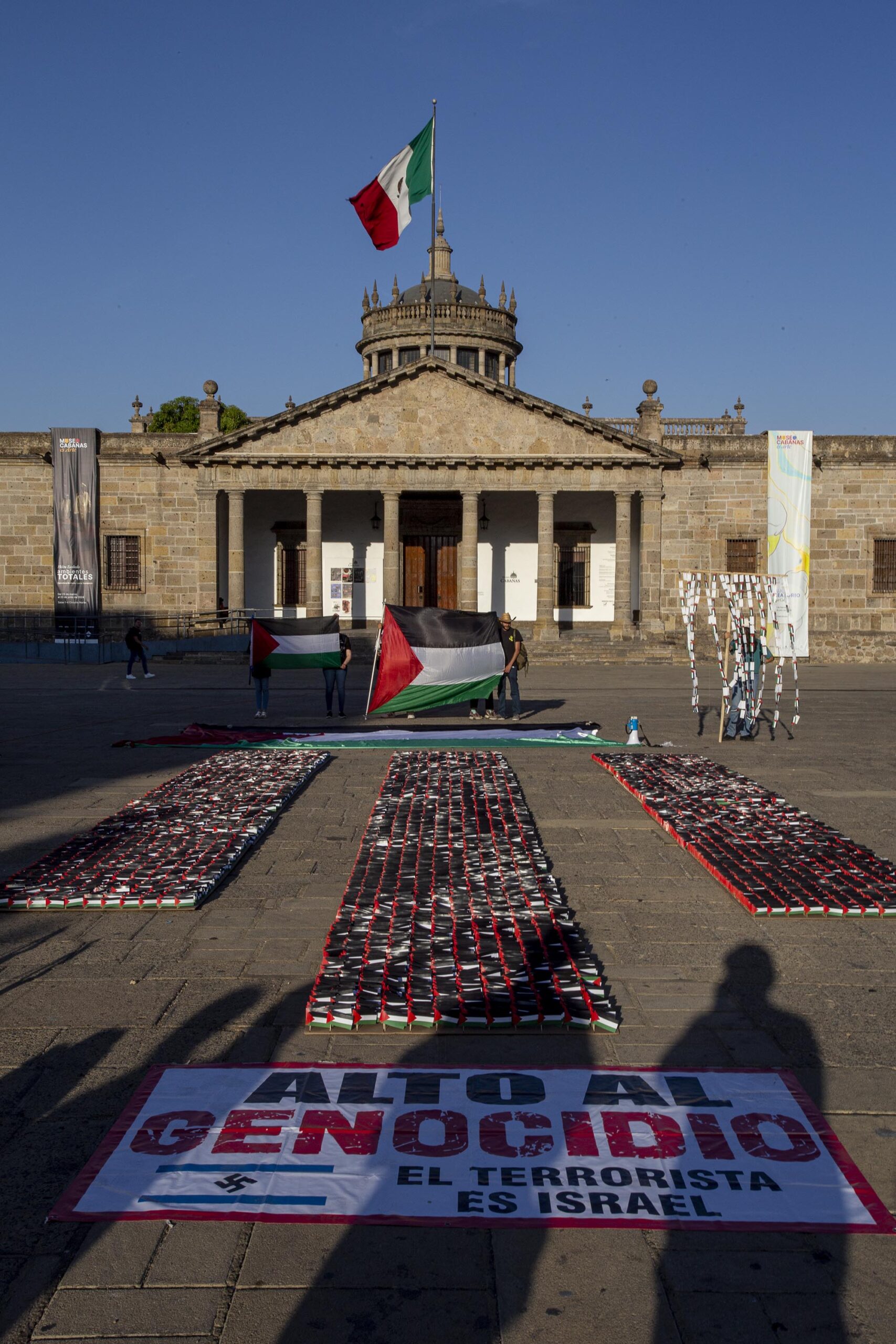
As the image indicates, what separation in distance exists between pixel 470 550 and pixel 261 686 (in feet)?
61.5

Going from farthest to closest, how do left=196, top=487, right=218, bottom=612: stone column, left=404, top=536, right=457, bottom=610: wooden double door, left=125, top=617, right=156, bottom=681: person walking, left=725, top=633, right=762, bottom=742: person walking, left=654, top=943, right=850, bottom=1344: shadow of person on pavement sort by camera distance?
left=404, top=536, right=457, bottom=610: wooden double door < left=196, top=487, right=218, bottom=612: stone column < left=125, top=617, right=156, bottom=681: person walking < left=725, top=633, right=762, bottom=742: person walking < left=654, top=943, right=850, bottom=1344: shadow of person on pavement

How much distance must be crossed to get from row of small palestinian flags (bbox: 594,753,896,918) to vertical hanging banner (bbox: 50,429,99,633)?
1119 inches

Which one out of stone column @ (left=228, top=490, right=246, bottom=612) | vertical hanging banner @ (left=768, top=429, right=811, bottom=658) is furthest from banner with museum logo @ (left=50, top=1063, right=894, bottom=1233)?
vertical hanging banner @ (left=768, top=429, right=811, bottom=658)

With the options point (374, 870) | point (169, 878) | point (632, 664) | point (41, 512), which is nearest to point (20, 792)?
point (169, 878)

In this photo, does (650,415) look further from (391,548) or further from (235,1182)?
(235,1182)

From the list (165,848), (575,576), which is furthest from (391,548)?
(165,848)

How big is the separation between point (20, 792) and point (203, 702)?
378 inches

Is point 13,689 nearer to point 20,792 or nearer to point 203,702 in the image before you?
point 203,702

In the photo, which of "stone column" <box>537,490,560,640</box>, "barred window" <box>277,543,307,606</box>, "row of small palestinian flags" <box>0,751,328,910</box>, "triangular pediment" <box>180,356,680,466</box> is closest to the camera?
"row of small palestinian flags" <box>0,751,328,910</box>

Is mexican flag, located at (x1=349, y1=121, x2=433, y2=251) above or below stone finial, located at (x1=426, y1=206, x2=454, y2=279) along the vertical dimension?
below

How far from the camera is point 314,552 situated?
3497 centimetres

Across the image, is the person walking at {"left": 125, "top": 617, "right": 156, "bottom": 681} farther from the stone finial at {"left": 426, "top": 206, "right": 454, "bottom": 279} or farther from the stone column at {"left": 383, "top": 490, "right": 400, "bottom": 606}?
the stone finial at {"left": 426, "top": 206, "right": 454, "bottom": 279}

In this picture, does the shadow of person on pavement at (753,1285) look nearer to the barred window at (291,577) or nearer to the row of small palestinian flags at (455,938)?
the row of small palestinian flags at (455,938)

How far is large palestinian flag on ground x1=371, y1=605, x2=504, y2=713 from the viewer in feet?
54.3
